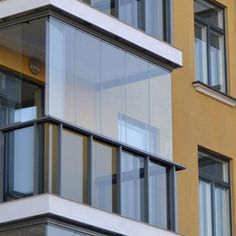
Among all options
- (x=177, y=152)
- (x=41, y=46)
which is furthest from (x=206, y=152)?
(x=41, y=46)

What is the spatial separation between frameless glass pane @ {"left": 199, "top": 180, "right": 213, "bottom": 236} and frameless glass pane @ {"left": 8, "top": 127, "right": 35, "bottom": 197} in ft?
12.5

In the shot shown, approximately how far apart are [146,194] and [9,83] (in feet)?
6.48

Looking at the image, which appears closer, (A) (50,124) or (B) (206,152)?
(A) (50,124)

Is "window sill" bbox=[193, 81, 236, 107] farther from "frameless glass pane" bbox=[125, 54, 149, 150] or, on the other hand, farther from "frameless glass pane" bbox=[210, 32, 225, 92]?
"frameless glass pane" bbox=[125, 54, 149, 150]

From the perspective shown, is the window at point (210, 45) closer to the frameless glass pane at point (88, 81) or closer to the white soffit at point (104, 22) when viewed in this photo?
the white soffit at point (104, 22)

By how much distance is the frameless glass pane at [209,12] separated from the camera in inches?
795

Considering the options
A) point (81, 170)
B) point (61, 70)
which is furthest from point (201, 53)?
point (81, 170)

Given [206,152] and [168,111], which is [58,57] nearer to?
[168,111]

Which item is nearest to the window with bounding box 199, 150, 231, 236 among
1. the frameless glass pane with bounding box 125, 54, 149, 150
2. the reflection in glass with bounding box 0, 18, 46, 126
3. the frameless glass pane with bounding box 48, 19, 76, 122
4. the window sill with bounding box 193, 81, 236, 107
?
the window sill with bounding box 193, 81, 236, 107

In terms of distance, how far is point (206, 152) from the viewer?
1936 centimetres

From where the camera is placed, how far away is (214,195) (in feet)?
63.6

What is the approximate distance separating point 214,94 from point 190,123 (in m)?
0.78

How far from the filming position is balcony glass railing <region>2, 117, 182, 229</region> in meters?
15.7

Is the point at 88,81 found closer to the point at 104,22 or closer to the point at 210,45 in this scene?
the point at 104,22
